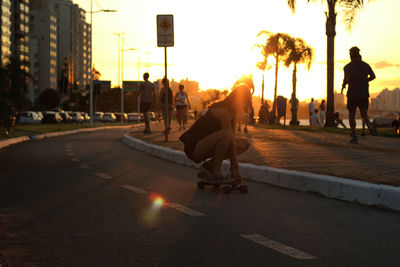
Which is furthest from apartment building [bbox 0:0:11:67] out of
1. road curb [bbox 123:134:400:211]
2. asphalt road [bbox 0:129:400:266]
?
asphalt road [bbox 0:129:400:266]

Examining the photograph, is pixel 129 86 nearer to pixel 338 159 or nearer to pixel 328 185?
pixel 338 159

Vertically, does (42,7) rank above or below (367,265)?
above

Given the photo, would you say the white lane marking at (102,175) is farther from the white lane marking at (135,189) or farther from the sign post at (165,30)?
the sign post at (165,30)

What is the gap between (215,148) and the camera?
805 cm

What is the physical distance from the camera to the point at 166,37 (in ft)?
51.3

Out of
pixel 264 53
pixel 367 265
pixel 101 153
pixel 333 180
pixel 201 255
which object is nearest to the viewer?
pixel 367 265

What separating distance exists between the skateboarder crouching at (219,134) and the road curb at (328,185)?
2.62 feet

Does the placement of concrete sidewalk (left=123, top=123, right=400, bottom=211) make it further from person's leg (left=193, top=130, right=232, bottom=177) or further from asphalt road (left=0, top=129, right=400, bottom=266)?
person's leg (left=193, top=130, right=232, bottom=177)

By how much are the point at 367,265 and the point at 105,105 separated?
493 ft

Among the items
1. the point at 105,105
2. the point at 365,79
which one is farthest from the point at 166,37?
the point at 105,105

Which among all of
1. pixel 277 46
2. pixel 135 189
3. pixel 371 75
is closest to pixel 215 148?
pixel 135 189

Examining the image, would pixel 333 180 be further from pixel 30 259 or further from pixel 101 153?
pixel 101 153

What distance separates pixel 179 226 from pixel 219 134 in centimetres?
269

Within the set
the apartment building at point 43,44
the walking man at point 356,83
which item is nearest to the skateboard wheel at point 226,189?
the walking man at point 356,83
